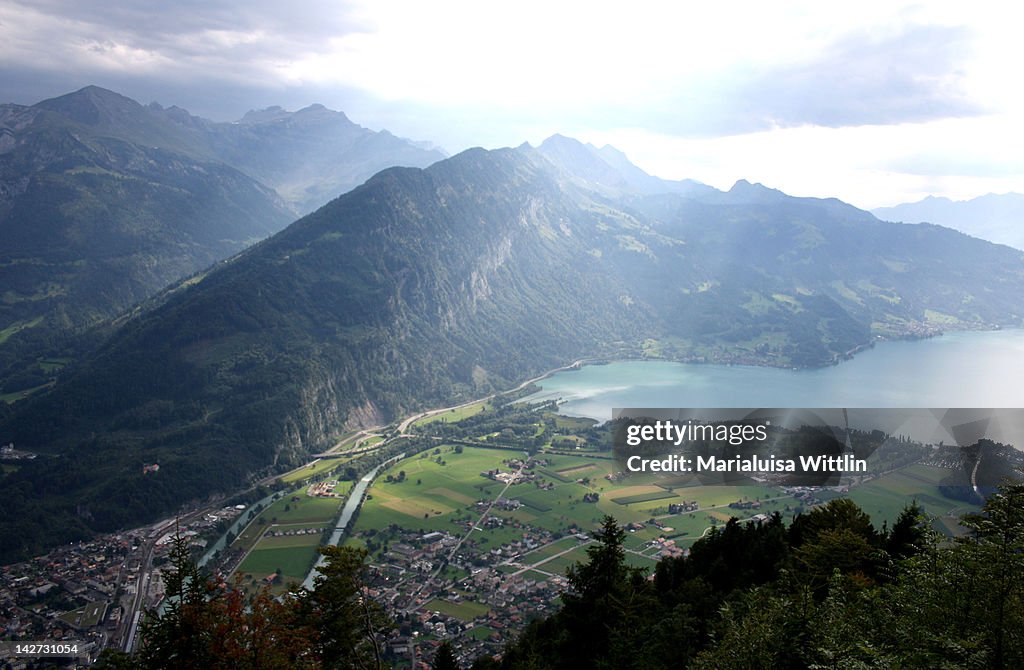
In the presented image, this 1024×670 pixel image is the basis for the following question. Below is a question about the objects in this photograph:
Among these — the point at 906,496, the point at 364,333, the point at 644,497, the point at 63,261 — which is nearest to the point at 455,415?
the point at 364,333

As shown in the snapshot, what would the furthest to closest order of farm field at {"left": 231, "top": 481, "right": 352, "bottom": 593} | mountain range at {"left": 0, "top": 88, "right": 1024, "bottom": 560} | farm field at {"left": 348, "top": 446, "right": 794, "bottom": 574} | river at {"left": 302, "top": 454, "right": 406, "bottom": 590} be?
1. mountain range at {"left": 0, "top": 88, "right": 1024, "bottom": 560}
2. farm field at {"left": 348, "top": 446, "right": 794, "bottom": 574}
3. river at {"left": 302, "top": 454, "right": 406, "bottom": 590}
4. farm field at {"left": 231, "top": 481, "right": 352, "bottom": 593}

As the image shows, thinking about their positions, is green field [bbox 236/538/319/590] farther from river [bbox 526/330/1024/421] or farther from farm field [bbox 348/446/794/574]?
river [bbox 526/330/1024/421]

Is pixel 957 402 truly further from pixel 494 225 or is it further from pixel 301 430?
pixel 494 225

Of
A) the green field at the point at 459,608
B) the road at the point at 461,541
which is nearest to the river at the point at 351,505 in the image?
the road at the point at 461,541

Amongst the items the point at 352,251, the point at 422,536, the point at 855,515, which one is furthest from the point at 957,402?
the point at 352,251

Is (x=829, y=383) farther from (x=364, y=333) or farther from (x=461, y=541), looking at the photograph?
(x=461, y=541)

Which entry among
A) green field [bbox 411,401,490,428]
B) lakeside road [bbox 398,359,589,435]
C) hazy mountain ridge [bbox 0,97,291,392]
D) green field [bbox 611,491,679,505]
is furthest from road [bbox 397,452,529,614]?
hazy mountain ridge [bbox 0,97,291,392]

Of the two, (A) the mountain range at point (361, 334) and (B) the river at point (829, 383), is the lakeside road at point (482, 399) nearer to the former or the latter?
(B) the river at point (829, 383)
